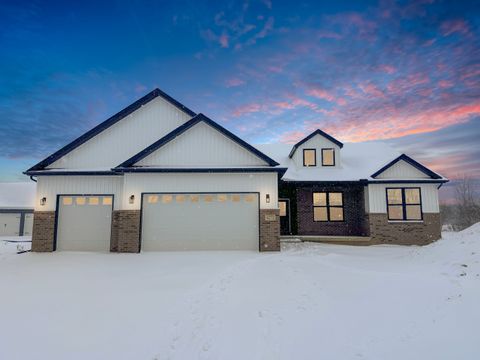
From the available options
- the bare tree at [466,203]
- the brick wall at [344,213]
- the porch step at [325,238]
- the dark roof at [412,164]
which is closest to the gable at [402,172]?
the dark roof at [412,164]

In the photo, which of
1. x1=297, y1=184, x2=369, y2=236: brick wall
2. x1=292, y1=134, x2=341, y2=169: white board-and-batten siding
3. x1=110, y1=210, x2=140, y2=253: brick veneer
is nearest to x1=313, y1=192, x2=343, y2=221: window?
x1=297, y1=184, x2=369, y2=236: brick wall

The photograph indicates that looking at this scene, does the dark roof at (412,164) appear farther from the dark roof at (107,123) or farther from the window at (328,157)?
the dark roof at (107,123)

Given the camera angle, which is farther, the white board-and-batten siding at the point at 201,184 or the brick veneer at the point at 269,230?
the white board-and-batten siding at the point at 201,184

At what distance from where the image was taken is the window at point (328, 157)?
63.3 ft

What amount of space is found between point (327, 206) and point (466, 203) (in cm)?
3593

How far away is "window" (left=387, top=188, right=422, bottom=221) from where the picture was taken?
658 inches

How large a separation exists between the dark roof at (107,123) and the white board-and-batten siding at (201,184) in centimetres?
356

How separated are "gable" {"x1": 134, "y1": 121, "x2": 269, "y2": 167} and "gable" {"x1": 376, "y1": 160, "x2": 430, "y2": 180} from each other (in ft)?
27.2

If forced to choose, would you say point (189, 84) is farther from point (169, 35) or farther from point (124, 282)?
point (124, 282)

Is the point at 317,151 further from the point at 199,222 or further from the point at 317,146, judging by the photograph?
the point at 199,222

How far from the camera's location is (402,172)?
16.8 m

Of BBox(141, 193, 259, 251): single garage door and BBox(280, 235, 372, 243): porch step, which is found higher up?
BBox(141, 193, 259, 251): single garage door

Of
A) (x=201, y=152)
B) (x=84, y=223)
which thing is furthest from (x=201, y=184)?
(x=84, y=223)

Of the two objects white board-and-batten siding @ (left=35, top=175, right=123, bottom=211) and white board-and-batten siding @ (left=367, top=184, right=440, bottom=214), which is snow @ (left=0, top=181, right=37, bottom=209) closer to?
white board-and-batten siding @ (left=35, top=175, right=123, bottom=211)
